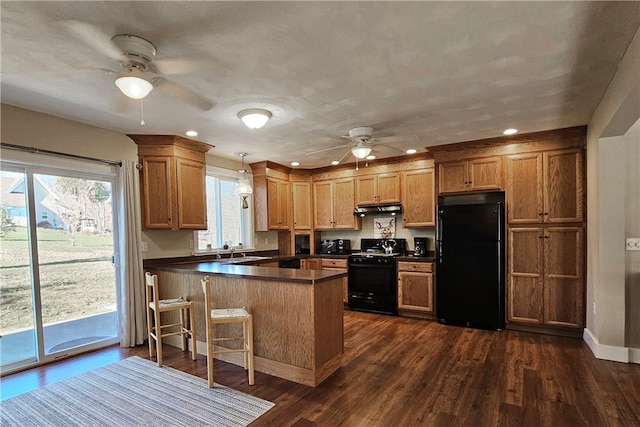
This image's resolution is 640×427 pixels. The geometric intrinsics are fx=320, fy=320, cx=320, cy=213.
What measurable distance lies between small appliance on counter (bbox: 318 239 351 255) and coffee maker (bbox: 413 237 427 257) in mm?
1234

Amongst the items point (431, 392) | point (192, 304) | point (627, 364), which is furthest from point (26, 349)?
point (627, 364)

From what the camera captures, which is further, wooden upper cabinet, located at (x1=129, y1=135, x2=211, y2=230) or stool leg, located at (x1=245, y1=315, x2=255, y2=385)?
wooden upper cabinet, located at (x1=129, y1=135, x2=211, y2=230)

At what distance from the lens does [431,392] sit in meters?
2.62

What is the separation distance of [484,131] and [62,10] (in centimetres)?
412

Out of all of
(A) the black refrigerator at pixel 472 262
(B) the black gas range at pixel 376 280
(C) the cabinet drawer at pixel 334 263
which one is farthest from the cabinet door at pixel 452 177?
(C) the cabinet drawer at pixel 334 263

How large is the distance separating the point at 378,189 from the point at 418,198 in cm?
71

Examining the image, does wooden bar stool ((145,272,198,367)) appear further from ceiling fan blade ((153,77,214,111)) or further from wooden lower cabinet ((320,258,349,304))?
wooden lower cabinet ((320,258,349,304))

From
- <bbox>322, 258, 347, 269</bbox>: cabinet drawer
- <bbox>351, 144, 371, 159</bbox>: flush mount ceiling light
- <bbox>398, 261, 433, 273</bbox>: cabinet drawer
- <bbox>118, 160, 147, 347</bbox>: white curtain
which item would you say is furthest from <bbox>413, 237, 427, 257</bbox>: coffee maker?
<bbox>118, 160, 147, 347</bbox>: white curtain

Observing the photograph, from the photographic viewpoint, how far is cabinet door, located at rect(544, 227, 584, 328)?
12.6ft

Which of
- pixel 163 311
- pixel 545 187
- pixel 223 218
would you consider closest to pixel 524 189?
pixel 545 187

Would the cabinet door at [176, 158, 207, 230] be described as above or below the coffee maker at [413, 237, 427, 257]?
above

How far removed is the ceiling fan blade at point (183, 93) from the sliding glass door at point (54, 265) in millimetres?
1785

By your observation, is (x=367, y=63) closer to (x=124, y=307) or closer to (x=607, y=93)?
(x=607, y=93)

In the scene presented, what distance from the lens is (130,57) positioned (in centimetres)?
203
